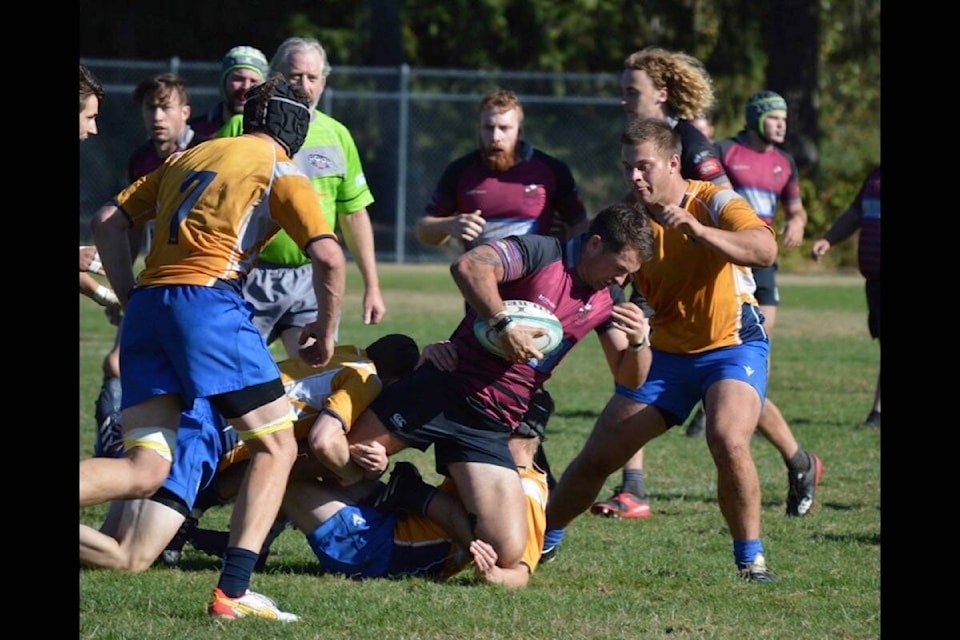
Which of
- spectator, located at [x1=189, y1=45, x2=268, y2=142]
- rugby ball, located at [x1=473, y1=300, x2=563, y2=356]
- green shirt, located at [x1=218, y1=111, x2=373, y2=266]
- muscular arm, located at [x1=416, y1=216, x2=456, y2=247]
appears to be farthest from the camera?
spectator, located at [x1=189, y1=45, x2=268, y2=142]

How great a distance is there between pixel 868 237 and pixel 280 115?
6.77 m

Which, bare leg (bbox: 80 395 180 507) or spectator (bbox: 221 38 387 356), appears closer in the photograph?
bare leg (bbox: 80 395 180 507)

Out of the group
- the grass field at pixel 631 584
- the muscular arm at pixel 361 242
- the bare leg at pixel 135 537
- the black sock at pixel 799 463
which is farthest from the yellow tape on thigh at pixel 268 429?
the black sock at pixel 799 463

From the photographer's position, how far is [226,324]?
5352 mm

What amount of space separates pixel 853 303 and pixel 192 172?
1671 cm

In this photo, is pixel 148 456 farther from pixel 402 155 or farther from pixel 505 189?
pixel 402 155

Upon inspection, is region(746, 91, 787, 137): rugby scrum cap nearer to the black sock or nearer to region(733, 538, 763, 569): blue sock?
the black sock

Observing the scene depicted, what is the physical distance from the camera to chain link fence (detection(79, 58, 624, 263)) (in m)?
24.6

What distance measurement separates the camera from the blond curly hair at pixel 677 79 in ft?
24.2

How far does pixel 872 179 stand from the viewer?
448 inches

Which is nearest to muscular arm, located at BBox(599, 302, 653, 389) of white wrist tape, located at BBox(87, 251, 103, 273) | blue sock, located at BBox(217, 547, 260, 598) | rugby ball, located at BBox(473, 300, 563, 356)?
rugby ball, located at BBox(473, 300, 563, 356)

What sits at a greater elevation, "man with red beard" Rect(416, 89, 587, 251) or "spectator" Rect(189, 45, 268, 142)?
"spectator" Rect(189, 45, 268, 142)

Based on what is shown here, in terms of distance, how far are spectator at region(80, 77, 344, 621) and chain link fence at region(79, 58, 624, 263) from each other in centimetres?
1855
